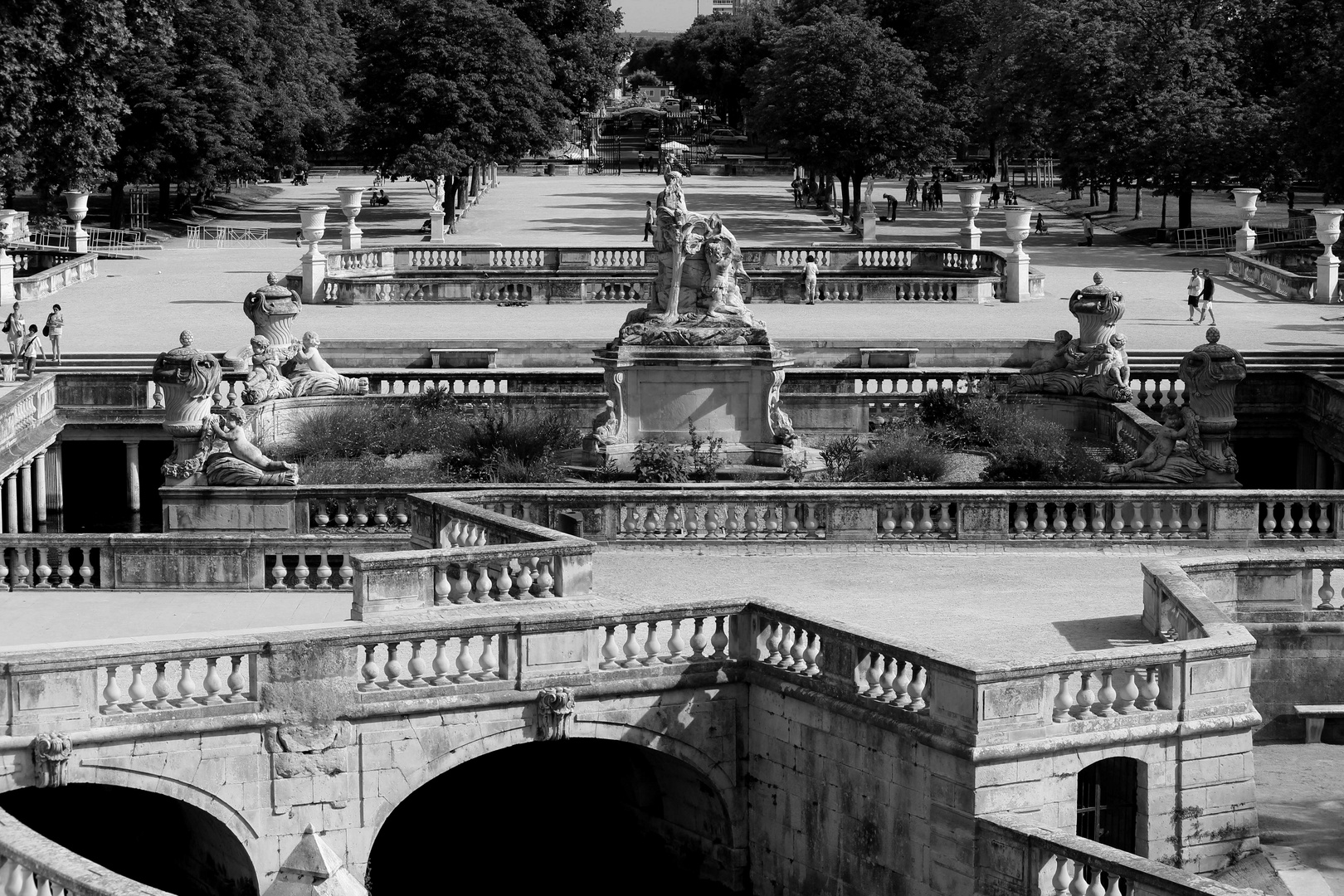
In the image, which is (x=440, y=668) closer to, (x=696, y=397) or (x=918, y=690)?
(x=918, y=690)

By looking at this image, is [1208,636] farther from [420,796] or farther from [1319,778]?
[420,796]

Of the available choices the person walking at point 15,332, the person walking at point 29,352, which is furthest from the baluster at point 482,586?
the person walking at point 15,332

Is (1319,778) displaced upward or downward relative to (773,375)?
downward

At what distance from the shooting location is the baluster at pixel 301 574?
25469 millimetres

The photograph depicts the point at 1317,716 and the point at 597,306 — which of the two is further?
the point at 597,306

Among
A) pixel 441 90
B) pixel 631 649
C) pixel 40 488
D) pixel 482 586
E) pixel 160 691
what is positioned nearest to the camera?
pixel 160 691

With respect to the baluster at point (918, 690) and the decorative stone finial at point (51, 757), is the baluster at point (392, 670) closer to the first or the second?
the decorative stone finial at point (51, 757)

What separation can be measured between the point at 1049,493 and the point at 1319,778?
220 inches

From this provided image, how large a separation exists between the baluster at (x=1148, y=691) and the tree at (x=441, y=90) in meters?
62.2

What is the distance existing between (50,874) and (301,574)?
38.4 ft

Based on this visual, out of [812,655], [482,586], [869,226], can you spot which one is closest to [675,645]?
[812,655]

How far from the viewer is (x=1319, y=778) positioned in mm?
21172

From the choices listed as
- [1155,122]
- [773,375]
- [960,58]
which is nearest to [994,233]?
[1155,122]

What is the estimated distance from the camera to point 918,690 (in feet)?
Result: 61.3
